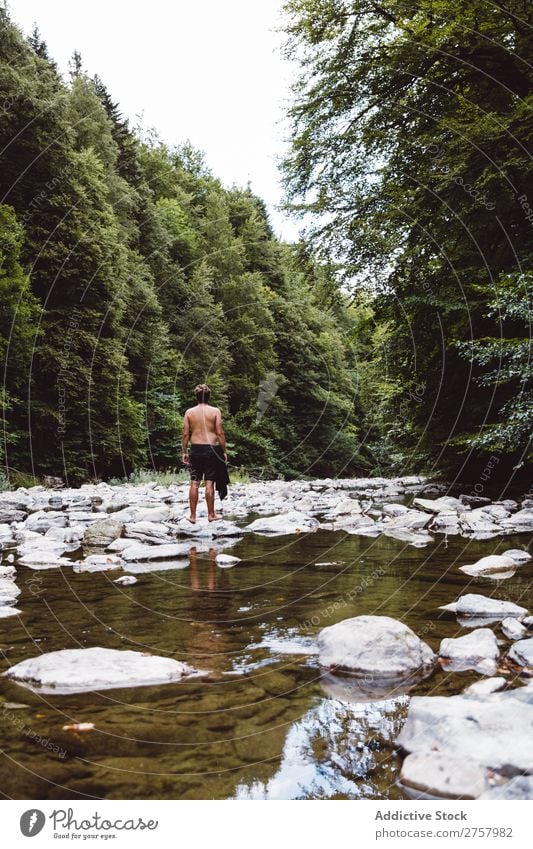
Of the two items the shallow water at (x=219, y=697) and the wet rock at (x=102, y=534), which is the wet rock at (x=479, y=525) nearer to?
the shallow water at (x=219, y=697)

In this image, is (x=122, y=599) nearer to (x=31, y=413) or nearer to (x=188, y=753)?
(x=188, y=753)

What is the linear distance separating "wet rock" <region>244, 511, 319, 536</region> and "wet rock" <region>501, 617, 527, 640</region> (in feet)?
16.1

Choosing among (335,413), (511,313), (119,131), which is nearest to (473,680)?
(511,313)

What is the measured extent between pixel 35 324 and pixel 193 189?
29725mm

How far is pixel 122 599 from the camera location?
14.1ft

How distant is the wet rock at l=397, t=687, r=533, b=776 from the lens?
5.86 ft

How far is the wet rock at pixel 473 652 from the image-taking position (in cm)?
274

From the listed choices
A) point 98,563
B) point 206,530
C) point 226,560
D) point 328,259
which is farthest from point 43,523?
point 328,259

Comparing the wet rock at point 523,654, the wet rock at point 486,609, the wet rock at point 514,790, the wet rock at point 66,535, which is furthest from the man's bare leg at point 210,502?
the wet rock at point 514,790

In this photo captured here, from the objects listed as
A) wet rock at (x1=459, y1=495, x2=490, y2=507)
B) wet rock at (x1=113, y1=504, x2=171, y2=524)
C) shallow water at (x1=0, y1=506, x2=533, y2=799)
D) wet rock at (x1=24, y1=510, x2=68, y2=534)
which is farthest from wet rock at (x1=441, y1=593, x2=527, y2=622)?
wet rock at (x1=459, y1=495, x2=490, y2=507)

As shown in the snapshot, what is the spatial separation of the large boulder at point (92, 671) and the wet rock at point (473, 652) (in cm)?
121

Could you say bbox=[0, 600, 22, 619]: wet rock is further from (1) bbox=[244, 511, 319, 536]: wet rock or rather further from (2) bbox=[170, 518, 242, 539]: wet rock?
(1) bbox=[244, 511, 319, 536]: wet rock

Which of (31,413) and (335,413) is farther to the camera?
(335,413)

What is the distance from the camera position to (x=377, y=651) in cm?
286
